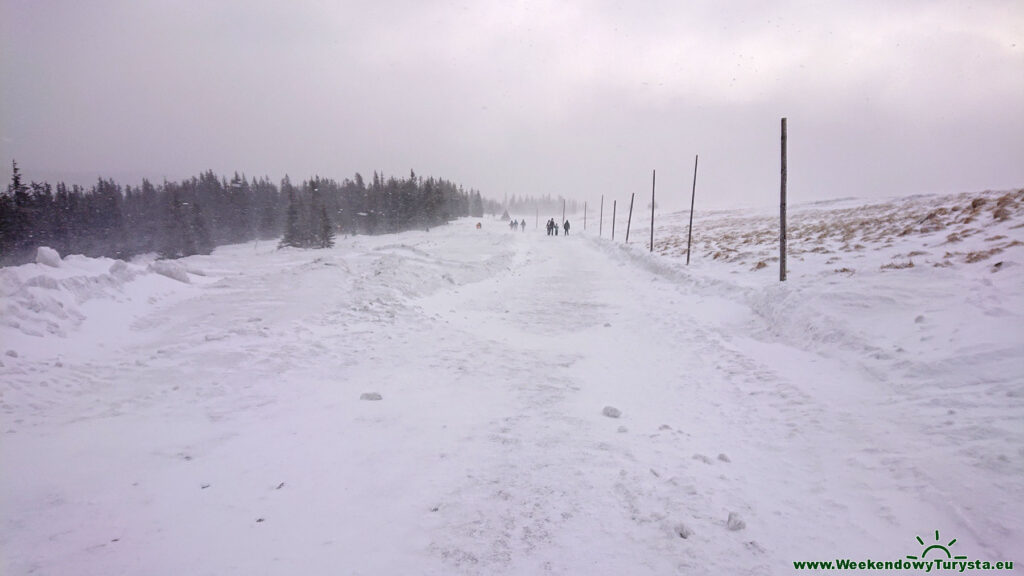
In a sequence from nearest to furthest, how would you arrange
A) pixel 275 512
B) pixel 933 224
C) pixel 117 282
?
pixel 275 512 < pixel 117 282 < pixel 933 224

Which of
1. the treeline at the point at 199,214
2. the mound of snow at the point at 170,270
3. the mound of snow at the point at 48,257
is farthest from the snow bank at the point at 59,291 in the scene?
the treeline at the point at 199,214

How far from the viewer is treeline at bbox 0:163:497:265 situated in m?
56.3

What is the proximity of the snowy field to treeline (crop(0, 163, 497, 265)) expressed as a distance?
177 feet

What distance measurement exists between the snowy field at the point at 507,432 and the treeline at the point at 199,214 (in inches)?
2121

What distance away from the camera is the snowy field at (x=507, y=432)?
2752 mm

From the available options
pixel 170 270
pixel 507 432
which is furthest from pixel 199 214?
pixel 507 432

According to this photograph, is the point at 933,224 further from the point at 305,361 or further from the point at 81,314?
the point at 81,314

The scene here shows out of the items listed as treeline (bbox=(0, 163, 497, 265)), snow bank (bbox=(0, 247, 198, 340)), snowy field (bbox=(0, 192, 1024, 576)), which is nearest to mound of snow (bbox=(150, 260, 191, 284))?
snow bank (bbox=(0, 247, 198, 340))

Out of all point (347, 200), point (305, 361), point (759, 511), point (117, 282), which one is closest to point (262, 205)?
point (347, 200)

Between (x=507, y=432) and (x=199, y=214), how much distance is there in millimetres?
80057

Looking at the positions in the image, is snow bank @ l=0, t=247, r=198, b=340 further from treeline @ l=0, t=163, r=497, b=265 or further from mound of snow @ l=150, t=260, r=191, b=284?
treeline @ l=0, t=163, r=497, b=265

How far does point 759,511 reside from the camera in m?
3.15

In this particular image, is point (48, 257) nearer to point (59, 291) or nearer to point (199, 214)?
point (59, 291)

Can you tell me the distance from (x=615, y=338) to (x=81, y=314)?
1013cm
